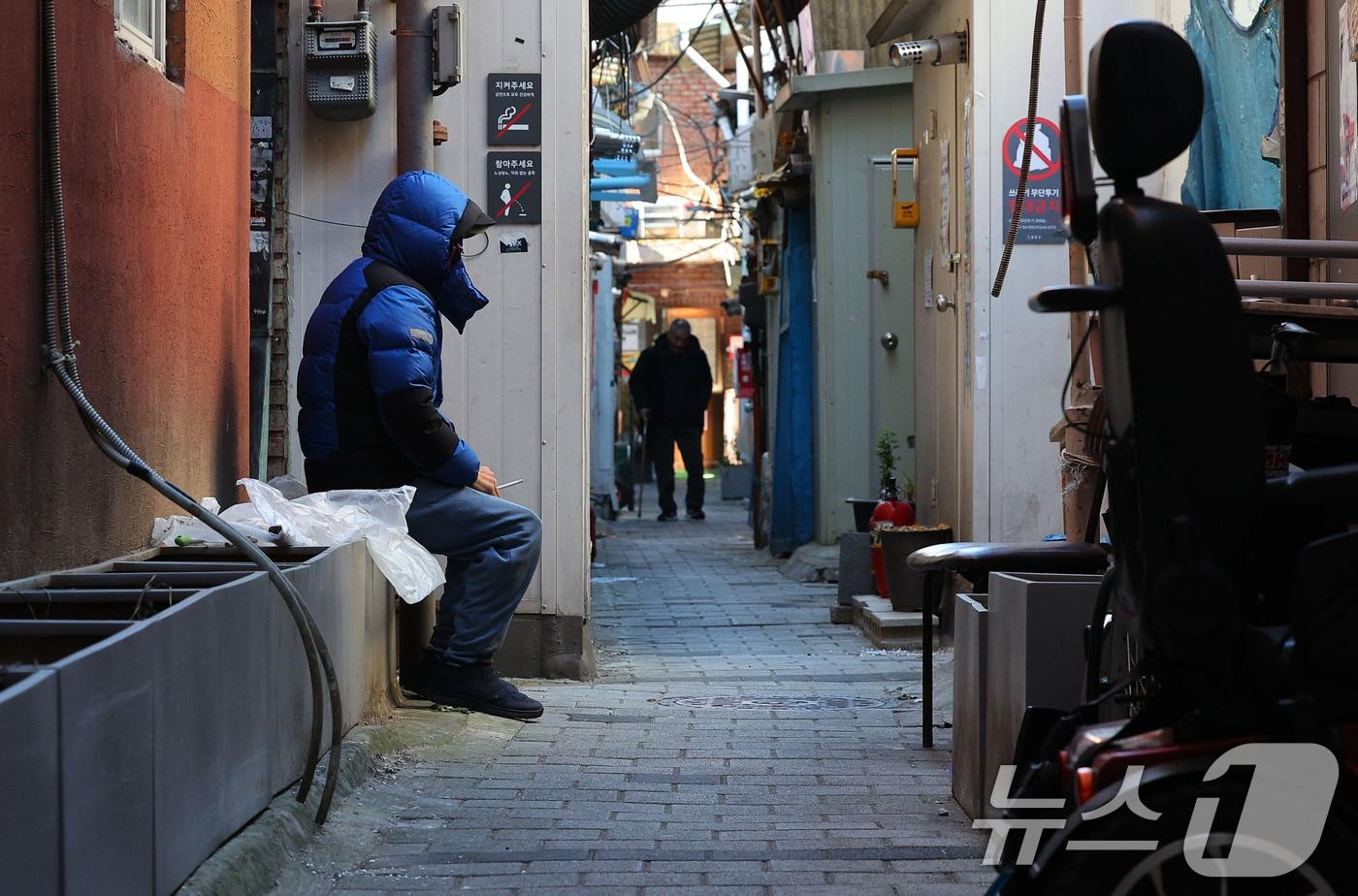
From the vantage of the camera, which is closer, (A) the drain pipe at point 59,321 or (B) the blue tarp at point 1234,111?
(A) the drain pipe at point 59,321

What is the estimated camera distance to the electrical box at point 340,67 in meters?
7.18

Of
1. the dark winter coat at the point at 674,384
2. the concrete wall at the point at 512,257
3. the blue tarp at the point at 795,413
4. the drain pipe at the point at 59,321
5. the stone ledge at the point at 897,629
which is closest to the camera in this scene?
the drain pipe at the point at 59,321

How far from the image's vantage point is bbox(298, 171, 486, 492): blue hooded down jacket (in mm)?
5875

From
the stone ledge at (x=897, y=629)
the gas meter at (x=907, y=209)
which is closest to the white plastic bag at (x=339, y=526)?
the stone ledge at (x=897, y=629)

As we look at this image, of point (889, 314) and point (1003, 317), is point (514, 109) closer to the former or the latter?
point (1003, 317)

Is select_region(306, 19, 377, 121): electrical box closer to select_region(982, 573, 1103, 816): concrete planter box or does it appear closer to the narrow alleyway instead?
the narrow alleyway

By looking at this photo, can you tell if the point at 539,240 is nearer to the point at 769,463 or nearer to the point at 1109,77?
the point at 1109,77

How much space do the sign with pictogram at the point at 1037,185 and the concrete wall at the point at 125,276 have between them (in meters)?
4.26

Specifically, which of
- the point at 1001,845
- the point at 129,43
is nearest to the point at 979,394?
the point at 129,43

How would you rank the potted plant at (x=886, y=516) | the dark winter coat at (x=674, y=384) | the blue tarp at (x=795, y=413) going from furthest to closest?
1. the dark winter coat at (x=674, y=384)
2. the blue tarp at (x=795, y=413)
3. the potted plant at (x=886, y=516)

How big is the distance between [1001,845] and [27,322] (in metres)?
2.89

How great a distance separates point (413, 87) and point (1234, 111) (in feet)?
11.5

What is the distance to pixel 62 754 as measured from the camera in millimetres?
2637

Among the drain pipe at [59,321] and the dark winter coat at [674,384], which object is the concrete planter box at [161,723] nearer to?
the drain pipe at [59,321]
